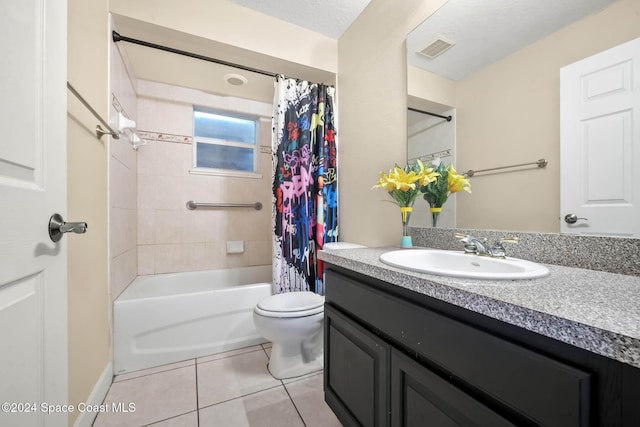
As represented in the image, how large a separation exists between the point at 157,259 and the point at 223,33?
1880mm

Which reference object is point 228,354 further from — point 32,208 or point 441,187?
point 441,187

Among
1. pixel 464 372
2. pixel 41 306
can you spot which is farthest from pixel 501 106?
pixel 41 306

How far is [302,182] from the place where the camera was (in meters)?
1.93

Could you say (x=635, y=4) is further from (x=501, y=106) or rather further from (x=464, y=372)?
(x=464, y=372)

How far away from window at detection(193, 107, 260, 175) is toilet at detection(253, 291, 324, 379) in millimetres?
1531

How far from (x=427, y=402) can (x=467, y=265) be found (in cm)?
49

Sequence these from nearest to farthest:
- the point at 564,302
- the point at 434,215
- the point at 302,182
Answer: the point at 564,302
the point at 434,215
the point at 302,182

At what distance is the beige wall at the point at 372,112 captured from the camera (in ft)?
4.85

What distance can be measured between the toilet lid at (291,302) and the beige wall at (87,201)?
82cm

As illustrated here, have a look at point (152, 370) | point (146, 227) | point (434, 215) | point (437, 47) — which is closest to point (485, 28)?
point (437, 47)

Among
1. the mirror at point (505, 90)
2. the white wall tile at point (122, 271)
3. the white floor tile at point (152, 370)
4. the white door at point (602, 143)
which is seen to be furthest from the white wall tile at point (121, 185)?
the white door at point (602, 143)

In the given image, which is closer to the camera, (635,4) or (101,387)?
(635,4)

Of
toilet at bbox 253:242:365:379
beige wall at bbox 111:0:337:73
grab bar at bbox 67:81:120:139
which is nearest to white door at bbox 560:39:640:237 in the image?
toilet at bbox 253:242:365:379

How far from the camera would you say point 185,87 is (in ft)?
7.54
